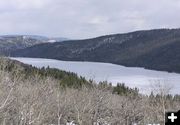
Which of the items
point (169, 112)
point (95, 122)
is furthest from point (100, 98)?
point (169, 112)

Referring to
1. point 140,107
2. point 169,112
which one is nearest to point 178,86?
point 140,107

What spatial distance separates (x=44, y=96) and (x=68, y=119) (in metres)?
5.73

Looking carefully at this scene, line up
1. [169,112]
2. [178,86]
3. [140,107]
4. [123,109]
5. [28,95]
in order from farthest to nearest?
[178,86], [140,107], [123,109], [28,95], [169,112]

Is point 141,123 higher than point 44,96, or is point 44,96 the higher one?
point 44,96

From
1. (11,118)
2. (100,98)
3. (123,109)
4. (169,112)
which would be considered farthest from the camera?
(123,109)

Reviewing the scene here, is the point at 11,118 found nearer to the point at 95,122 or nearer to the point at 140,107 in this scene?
the point at 95,122

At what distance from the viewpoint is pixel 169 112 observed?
512 centimetres

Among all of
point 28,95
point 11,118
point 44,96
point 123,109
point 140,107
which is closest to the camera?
point 11,118

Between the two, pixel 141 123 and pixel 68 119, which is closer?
pixel 68 119

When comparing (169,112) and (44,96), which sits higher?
(169,112)

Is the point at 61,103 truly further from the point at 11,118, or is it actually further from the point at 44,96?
the point at 11,118

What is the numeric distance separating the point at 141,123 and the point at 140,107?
7.12 metres

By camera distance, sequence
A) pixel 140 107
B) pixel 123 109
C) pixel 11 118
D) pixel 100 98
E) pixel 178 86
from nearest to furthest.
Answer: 1. pixel 11 118
2. pixel 100 98
3. pixel 123 109
4. pixel 140 107
5. pixel 178 86

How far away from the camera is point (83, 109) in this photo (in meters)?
47.7
